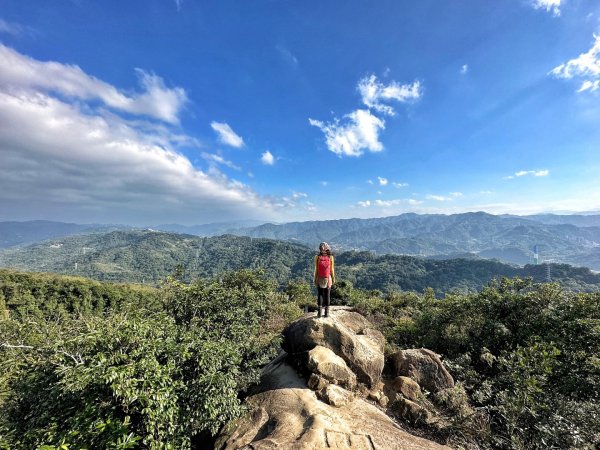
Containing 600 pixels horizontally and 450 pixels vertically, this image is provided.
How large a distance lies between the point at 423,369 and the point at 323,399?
17.7ft

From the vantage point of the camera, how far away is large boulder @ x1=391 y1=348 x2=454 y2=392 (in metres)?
12.2

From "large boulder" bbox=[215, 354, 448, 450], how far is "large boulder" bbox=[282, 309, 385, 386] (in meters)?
1.54

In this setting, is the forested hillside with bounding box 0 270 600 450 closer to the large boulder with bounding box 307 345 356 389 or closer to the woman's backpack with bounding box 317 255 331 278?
the large boulder with bounding box 307 345 356 389

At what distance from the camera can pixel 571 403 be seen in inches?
336

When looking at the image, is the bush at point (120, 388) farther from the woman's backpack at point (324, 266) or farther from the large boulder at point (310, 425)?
the woman's backpack at point (324, 266)

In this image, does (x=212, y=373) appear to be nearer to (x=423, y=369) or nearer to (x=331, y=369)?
(x=331, y=369)

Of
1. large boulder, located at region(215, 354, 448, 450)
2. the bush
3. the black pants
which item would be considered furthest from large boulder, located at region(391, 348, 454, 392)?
the bush

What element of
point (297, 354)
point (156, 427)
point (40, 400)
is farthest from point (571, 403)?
point (40, 400)

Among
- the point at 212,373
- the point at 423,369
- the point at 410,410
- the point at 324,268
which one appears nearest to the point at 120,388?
the point at 212,373

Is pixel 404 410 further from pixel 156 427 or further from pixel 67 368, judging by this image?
pixel 67 368

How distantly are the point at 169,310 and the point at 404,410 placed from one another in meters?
10.4

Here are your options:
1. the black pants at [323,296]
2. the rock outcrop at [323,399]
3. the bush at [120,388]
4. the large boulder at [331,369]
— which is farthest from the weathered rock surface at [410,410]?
the bush at [120,388]

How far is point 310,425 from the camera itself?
8.47 meters

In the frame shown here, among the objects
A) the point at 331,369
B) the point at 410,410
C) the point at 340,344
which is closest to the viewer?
the point at 410,410
